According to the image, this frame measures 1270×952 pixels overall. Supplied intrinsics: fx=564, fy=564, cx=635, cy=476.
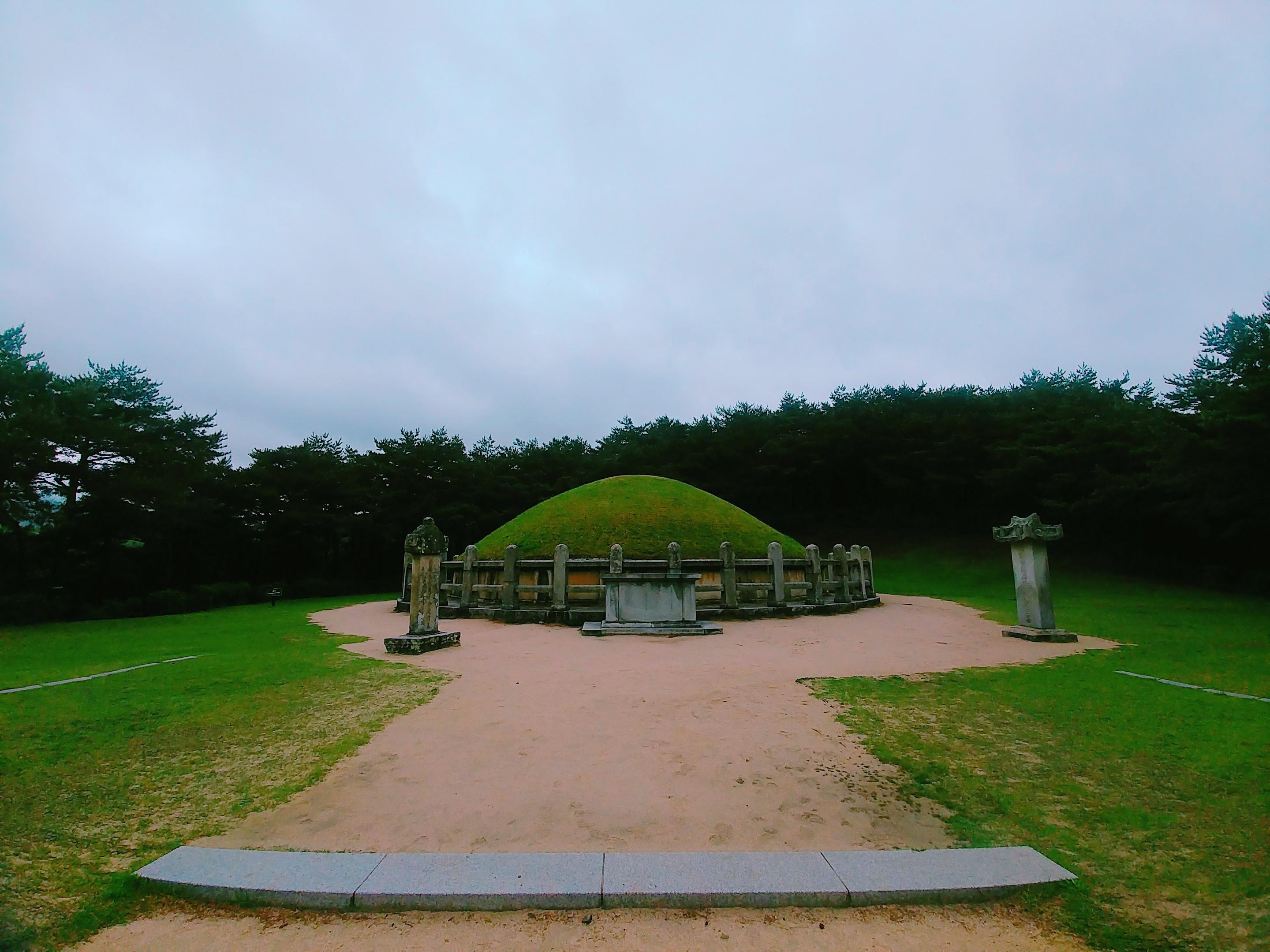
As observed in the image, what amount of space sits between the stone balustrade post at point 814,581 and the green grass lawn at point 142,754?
11176mm

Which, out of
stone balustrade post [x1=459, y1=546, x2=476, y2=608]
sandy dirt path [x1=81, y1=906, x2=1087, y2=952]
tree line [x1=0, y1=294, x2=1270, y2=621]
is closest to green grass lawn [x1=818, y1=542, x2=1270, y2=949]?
sandy dirt path [x1=81, y1=906, x2=1087, y2=952]

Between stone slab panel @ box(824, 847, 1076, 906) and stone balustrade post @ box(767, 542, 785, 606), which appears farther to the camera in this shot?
stone balustrade post @ box(767, 542, 785, 606)

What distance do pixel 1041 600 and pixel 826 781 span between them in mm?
9507

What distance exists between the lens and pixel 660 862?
3188 mm

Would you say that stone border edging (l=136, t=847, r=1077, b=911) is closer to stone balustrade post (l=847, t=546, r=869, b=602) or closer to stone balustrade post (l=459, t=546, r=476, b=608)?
stone balustrade post (l=459, t=546, r=476, b=608)

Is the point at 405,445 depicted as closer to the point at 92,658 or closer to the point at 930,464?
the point at 92,658

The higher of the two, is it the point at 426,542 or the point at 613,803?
the point at 426,542

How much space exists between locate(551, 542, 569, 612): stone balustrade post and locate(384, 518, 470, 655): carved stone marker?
3.73m

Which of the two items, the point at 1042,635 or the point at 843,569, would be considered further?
the point at 843,569

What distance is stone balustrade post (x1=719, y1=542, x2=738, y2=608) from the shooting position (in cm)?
1488

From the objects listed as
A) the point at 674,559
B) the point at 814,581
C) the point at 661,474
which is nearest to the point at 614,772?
the point at 674,559

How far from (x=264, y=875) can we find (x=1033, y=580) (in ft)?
43.1

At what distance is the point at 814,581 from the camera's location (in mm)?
16219

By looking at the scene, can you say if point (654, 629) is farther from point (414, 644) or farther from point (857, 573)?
point (857, 573)
